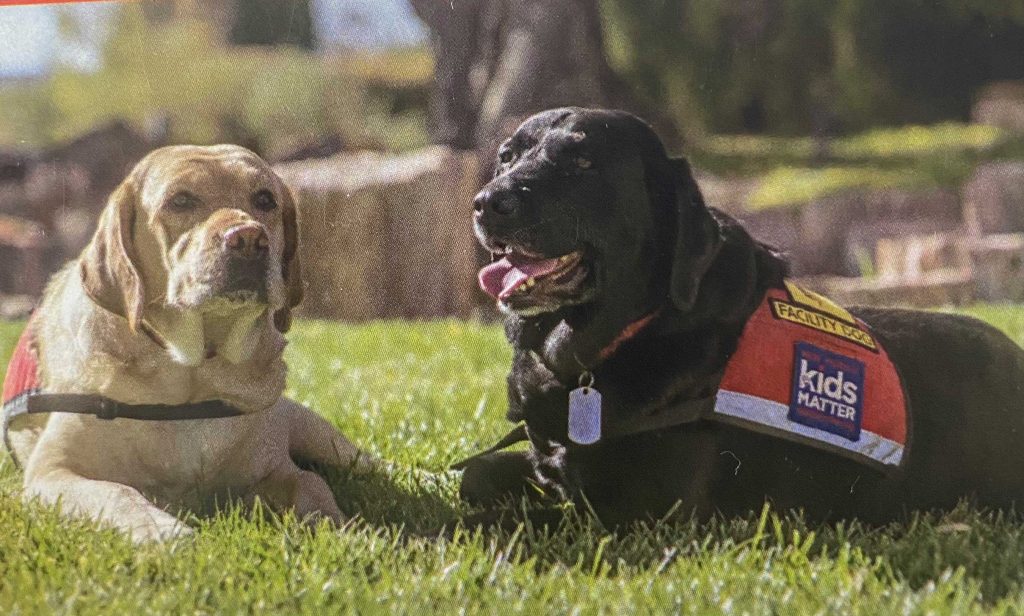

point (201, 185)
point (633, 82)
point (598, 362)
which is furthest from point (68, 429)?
point (633, 82)

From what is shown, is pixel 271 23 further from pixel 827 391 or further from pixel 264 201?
pixel 827 391

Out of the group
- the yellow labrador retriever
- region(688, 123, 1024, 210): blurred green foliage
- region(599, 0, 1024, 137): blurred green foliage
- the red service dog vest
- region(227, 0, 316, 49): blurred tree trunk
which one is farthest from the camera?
region(688, 123, 1024, 210): blurred green foliage

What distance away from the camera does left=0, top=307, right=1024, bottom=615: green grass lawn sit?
6.59ft

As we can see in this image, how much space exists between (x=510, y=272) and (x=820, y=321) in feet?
2.21

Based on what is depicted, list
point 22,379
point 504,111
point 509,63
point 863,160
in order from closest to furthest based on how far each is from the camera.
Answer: point 22,379
point 509,63
point 504,111
point 863,160

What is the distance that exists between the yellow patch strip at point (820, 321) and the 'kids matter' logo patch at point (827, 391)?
0.05m

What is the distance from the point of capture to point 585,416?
2463mm

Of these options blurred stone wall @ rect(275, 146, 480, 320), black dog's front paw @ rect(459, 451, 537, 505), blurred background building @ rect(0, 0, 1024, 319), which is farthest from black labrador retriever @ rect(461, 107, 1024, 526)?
blurred stone wall @ rect(275, 146, 480, 320)

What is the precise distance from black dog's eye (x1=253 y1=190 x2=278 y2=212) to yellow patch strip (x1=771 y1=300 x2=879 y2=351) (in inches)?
44.5

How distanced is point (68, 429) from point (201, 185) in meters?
0.62

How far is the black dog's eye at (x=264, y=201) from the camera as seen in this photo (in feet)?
8.85

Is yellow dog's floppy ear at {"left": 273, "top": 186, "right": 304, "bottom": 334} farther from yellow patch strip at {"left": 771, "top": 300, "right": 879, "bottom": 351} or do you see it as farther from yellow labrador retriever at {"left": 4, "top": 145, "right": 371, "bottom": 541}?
yellow patch strip at {"left": 771, "top": 300, "right": 879, "bottom": 351}

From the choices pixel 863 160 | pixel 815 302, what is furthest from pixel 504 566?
pixel 863 160

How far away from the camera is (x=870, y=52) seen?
655 centimetres
